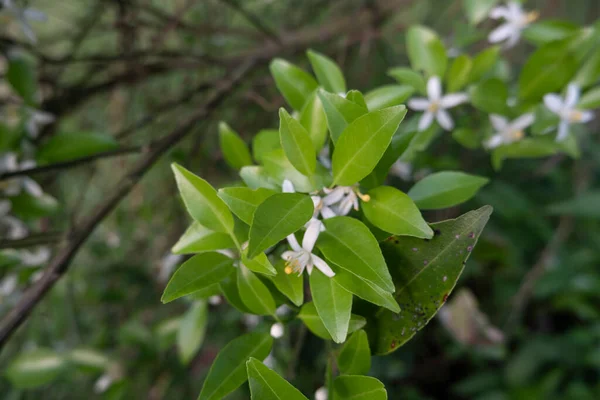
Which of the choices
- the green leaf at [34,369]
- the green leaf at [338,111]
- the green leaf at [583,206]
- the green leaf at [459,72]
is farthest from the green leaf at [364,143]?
the green leaf at [583,206]

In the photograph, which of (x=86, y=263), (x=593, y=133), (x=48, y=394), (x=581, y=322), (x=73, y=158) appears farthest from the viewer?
(x=593, y=133)

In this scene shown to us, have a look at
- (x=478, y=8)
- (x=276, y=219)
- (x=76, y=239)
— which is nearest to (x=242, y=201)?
(x=276, y=219)

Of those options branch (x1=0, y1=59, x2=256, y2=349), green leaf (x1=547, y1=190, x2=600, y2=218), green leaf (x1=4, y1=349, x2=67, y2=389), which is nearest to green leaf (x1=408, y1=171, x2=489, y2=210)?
branch (x1=0, y1=59, x2=256, y2=349)

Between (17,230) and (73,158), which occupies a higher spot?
(73,158)

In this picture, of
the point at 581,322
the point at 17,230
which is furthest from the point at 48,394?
the point at 581,322

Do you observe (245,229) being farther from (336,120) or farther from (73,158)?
(73,158)

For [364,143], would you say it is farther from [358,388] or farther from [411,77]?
[411,77]
